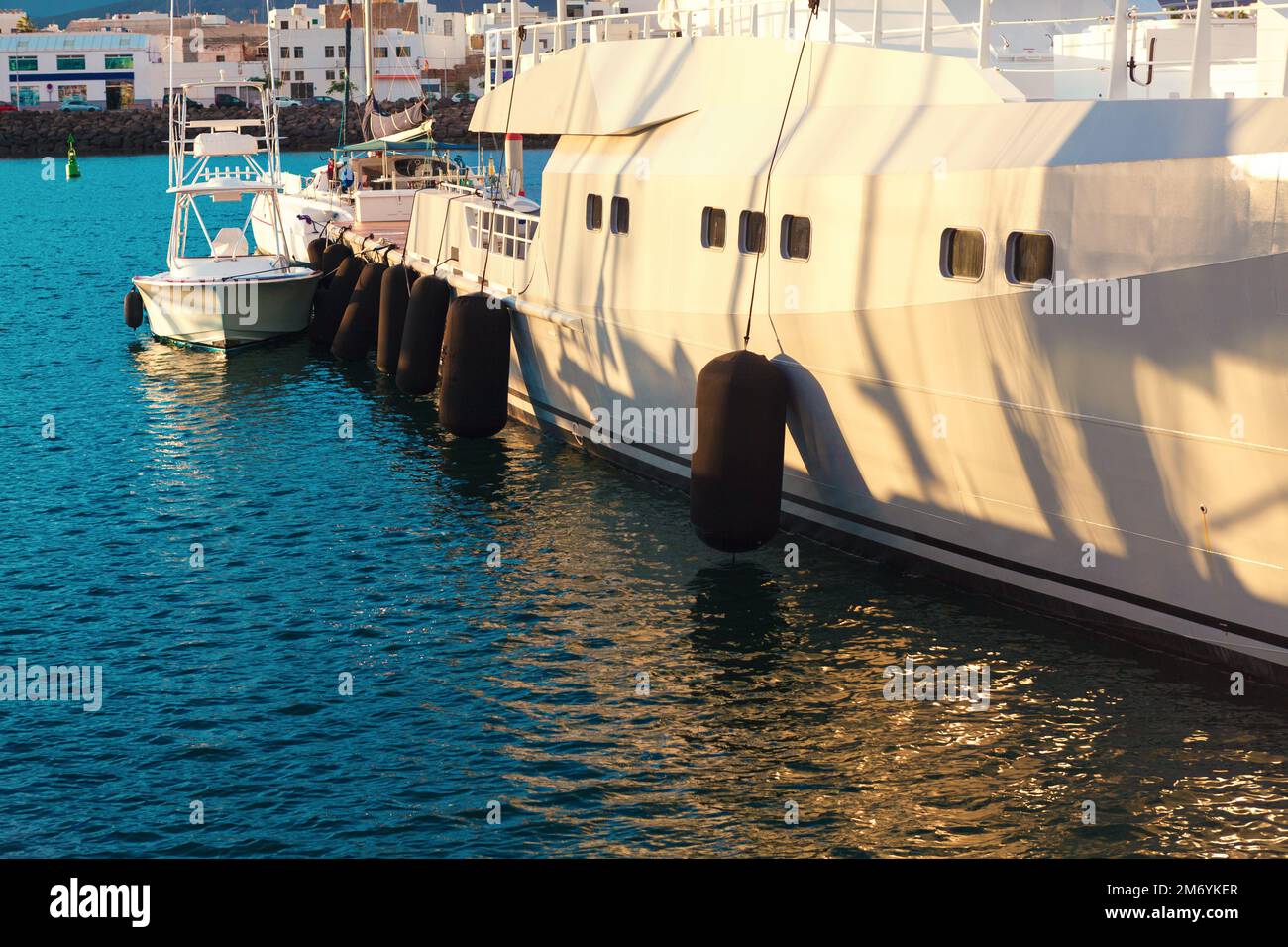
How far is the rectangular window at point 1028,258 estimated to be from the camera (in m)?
13.0

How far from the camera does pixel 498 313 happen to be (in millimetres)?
21109

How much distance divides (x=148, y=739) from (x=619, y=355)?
8911mm

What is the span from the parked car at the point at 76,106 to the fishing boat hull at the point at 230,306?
130878 millimetres

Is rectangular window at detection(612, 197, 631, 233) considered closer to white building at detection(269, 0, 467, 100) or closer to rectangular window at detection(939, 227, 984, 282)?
rectangular window at detection(939, 227, 984, 282)

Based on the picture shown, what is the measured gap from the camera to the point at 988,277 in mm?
13398

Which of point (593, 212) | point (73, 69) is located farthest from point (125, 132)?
point (593, 212)

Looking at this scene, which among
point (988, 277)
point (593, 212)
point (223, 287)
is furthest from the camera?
point (223, 287)

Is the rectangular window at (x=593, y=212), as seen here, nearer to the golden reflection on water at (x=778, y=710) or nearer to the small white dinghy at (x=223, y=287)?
the golden reflection on water at (x=778, y=710)

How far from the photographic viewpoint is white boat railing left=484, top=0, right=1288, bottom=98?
42.7ft

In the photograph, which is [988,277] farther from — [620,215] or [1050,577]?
[620,215]

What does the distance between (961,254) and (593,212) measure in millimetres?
7378

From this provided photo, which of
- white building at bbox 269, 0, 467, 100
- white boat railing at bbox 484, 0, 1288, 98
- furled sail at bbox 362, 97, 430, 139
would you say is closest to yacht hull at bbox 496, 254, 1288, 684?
white boat railing at bbox 484, 0, 1288, 98
